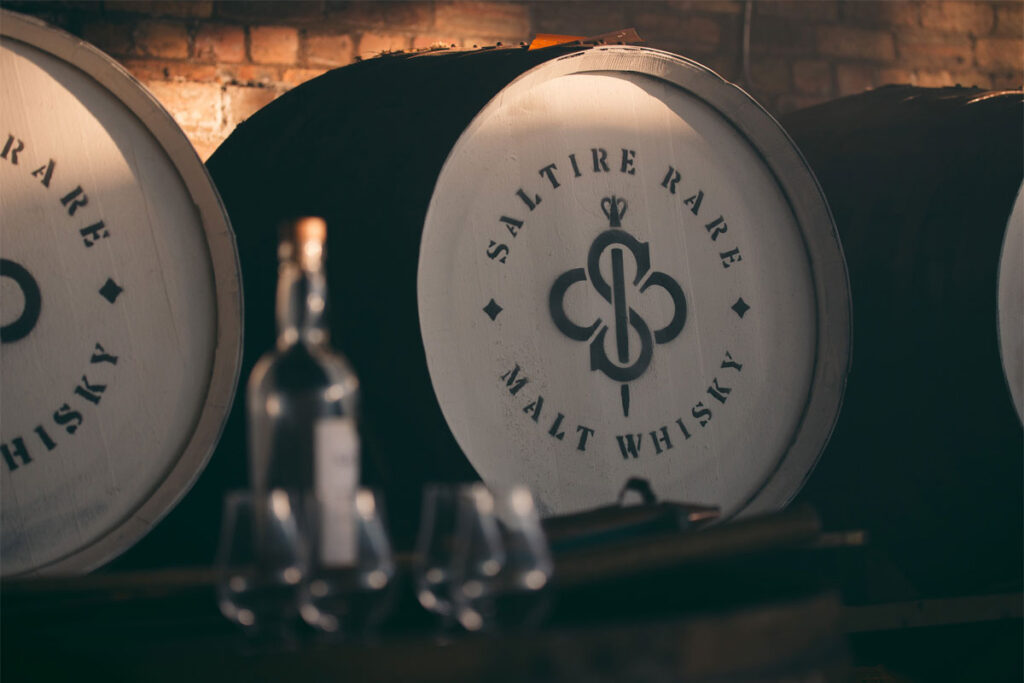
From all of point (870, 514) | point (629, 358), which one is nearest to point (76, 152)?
point (629, 358)

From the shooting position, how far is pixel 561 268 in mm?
1911

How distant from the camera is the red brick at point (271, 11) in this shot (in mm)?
2537

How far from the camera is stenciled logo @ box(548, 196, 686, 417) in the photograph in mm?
1912

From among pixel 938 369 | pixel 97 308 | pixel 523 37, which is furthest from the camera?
pixel 523 37

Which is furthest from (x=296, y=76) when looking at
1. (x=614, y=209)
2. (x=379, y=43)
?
(x=614, y=209)

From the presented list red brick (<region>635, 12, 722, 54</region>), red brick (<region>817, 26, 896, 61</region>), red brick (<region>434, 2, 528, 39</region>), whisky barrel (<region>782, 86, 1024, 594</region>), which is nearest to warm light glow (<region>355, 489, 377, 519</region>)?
whisky barrel (<region>782, 86, 1024, 594</region>)

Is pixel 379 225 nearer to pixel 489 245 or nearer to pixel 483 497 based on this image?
pixel 489 245

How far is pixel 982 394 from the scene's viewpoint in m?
2.16

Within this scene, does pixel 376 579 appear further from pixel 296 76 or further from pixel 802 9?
pixel 802 9

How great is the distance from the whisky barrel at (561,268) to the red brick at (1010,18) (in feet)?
4.85

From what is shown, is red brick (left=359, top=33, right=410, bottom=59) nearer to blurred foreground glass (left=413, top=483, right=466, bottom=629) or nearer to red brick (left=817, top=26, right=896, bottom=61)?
red brick (left=817, top=26, right=896, bottom=61)

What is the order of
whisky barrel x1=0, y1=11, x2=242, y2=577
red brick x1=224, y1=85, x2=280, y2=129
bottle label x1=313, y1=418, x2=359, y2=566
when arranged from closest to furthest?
bottle label x1=313, y1=418, x2=359, y2=566
whisky barrel x1=0, y1=11, x2=242, y2=577
red brick x1=224, y1=85, x2=280, y2=129

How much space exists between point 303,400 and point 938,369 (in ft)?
4.40

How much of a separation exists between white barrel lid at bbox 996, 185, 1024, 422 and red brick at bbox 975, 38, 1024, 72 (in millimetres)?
1209
